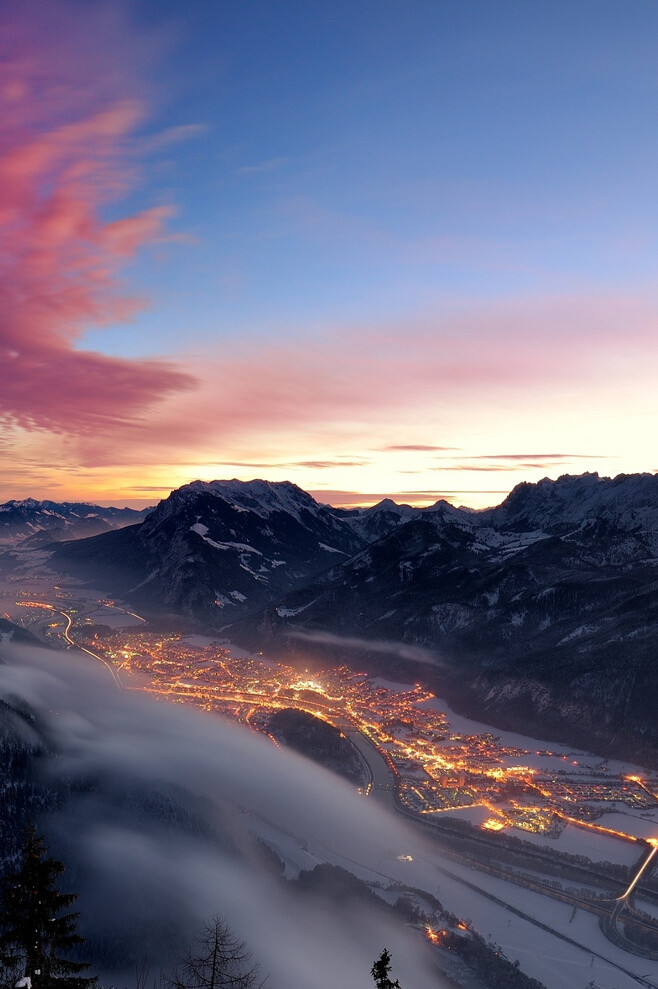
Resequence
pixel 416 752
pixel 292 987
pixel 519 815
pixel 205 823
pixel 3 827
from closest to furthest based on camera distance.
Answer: pixel 292 987, pixel 3 827, pixel 205 823, pixel 519 815, pixel 416 752

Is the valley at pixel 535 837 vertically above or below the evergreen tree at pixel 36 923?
below

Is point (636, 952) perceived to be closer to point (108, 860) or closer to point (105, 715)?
point (108, 860)

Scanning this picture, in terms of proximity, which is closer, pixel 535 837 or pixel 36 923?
pixel 36 923

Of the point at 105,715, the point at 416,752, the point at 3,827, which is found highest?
the point at 3,827

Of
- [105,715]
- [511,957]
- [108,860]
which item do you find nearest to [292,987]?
[108,860]

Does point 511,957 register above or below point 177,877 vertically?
below

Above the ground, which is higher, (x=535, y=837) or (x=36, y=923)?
(x=36, y=923)

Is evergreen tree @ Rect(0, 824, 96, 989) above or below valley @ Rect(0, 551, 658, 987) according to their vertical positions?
above

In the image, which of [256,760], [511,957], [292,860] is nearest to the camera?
[511,957]

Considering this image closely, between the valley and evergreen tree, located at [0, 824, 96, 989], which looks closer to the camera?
evergreen tree, located at [0, 824, 96, 989]

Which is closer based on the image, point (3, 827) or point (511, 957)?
point (3, 827)

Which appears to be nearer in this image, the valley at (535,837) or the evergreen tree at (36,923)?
the evergreen tree at (36,923)
